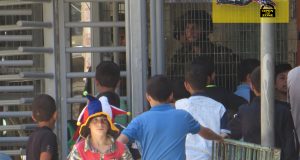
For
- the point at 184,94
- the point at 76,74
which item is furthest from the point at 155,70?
the point at 76,74

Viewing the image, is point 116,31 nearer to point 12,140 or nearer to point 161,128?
point 12,140

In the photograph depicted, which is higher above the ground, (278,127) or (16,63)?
(16,63)

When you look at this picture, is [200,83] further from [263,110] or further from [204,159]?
[263,110]

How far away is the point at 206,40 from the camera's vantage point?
859 centimetres

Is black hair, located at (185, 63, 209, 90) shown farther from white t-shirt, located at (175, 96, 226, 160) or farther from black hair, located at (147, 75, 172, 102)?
black hair, located at (147, 75, 172, 102)

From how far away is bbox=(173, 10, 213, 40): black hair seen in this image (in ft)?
28.0

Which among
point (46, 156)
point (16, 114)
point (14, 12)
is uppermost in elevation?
point (14, 12)

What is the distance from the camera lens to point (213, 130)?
722cm

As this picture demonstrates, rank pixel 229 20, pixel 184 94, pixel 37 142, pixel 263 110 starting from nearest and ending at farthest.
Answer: pixel 263 110 < pixel 37 142 < pixel 229 20 < pixel 184 94

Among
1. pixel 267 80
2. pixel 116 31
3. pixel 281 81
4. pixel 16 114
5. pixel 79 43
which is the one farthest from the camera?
pixel 79 43

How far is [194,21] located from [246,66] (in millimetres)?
657

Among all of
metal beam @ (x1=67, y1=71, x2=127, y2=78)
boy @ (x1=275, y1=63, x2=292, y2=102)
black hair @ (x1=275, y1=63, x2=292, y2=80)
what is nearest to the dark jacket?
boy @ (x1=275, y1=63, x2=292, y2=102)

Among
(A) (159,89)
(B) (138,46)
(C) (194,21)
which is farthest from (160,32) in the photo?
(A) (159,89)

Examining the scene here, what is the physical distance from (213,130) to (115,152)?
1.16 m
